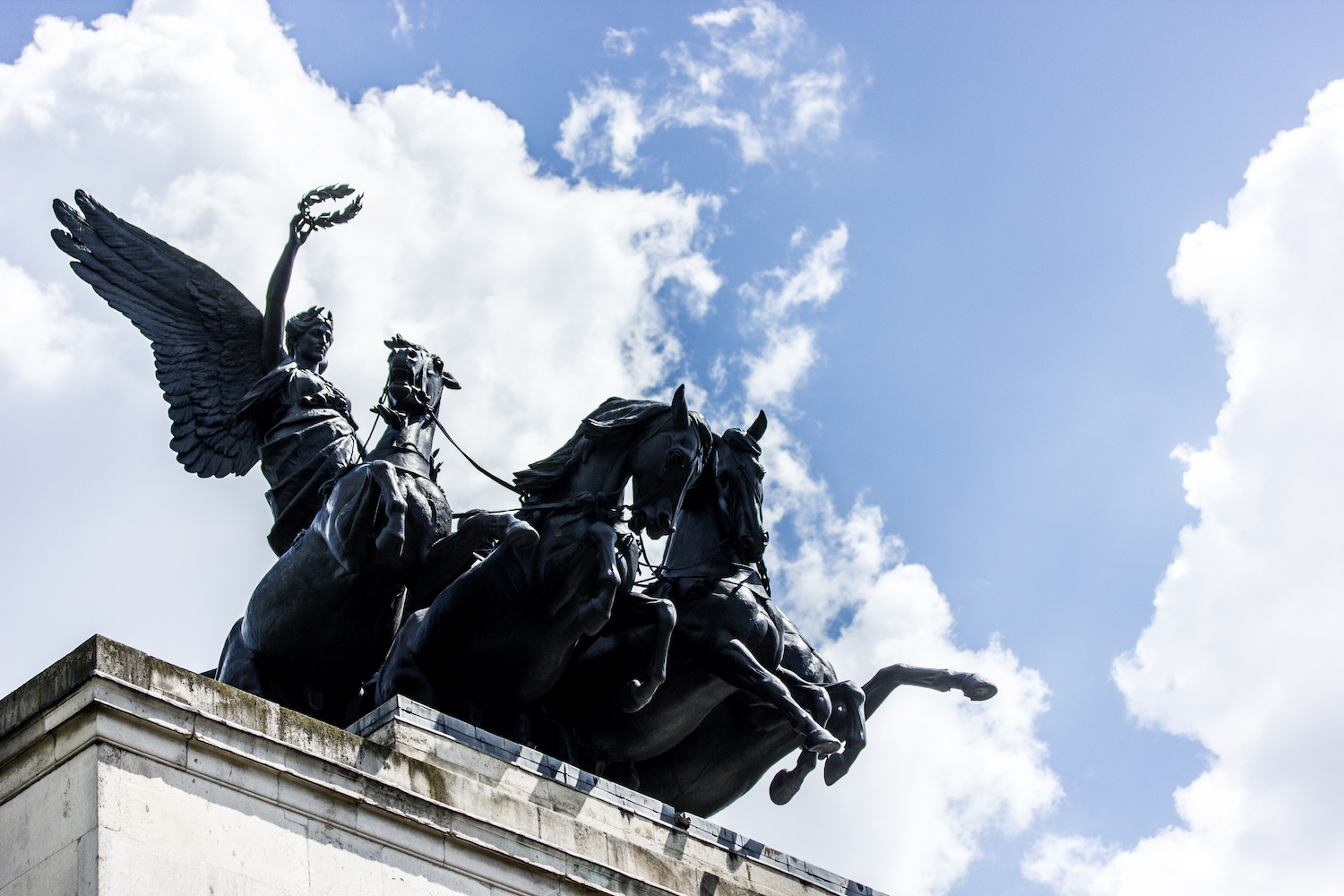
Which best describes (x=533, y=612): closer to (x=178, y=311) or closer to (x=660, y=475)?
(x=660, y=475)

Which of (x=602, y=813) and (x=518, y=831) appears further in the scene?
(x=602, y=813)

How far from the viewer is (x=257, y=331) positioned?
14719mm

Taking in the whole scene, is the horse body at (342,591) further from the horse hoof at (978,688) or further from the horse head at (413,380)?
the horse hoof at (978,688)

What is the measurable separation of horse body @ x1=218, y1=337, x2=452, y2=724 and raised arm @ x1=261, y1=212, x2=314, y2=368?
3177 mm

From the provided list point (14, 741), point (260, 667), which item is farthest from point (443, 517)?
point (14, 741)

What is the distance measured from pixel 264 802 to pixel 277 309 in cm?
660

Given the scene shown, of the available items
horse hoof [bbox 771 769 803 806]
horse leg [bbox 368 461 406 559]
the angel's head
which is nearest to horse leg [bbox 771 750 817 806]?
horse hoof [bbox 771 769 803 806]

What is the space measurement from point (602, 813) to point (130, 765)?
10.2 feet

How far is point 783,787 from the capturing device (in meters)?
12.8

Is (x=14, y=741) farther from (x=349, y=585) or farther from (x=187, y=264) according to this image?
(x=187, y=264)

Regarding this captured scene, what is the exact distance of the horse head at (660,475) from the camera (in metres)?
12.1

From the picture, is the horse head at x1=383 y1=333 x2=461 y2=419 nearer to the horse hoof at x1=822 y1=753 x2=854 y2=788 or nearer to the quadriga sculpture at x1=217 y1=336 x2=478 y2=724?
the quadriga sculpture at x1=217 y1=336 x2=478 y2=724

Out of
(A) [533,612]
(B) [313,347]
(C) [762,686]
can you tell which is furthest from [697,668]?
(B) [313,347]

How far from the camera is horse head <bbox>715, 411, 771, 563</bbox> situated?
44.6 ft
